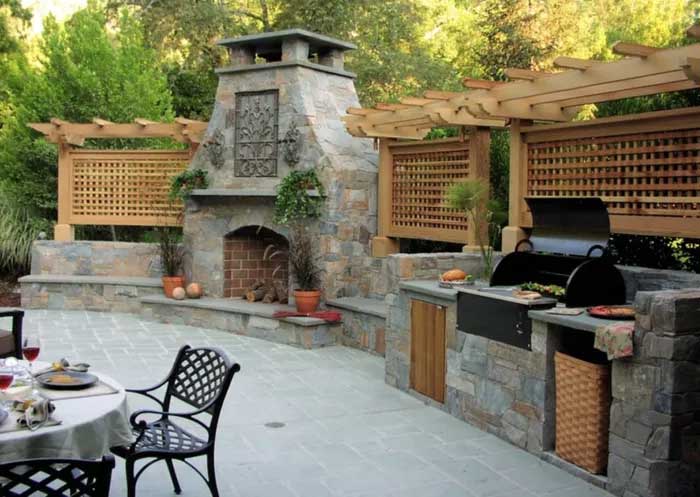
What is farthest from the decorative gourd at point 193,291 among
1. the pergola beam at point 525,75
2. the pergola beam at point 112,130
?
the pergola beam at point 525,75

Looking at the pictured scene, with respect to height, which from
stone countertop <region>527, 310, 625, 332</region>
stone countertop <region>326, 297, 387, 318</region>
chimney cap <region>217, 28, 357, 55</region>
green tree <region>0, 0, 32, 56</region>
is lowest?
stone countertop <region>326, 297, 387, 318</region>

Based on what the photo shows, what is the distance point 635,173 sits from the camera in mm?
6793

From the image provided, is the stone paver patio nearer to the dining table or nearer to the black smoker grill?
the black smoker grill

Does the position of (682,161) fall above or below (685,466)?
above

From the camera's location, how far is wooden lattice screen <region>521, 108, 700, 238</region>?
6.34m

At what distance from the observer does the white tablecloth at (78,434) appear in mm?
3400

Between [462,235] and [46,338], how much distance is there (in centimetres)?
513

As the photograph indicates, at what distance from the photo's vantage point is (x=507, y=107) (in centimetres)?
744

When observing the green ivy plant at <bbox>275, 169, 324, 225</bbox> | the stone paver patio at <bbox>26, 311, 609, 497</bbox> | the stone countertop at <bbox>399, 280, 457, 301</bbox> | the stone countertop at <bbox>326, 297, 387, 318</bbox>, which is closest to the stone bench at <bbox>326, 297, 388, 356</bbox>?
the stone countertop at <bbox>326, 297, 387, 318</bbox>

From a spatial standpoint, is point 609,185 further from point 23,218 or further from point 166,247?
point 23,218

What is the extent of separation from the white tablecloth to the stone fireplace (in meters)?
6.21

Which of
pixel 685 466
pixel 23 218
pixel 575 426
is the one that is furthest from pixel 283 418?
pixel 23 218

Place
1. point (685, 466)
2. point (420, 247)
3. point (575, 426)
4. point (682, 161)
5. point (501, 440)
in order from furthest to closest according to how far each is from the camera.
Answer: point (420, 247) → point (682, 161) → point (501, 440) → point (575, 426) → point (685, 466)

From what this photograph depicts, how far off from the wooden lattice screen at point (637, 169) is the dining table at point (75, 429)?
4.56m
